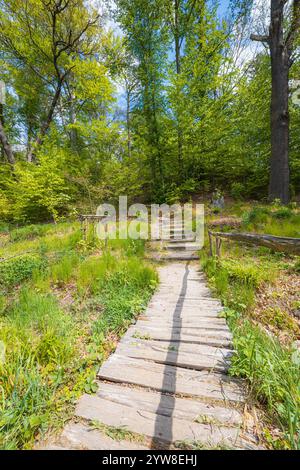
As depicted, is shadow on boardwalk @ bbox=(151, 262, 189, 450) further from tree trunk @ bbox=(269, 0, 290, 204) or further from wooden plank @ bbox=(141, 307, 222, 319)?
tree trunk @ bbox=(269, 0, 290, 204)

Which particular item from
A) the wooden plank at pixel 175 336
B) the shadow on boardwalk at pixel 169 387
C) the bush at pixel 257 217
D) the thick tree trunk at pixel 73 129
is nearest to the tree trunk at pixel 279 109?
the bush at pixel 257 217

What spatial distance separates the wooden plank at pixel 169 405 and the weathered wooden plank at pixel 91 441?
0.23 m

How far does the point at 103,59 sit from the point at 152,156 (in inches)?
279

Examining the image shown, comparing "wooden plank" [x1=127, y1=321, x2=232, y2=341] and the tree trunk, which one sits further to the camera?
the tree trunk

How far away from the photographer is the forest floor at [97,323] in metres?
1.34

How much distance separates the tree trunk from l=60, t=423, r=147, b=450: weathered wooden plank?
7.91 meters

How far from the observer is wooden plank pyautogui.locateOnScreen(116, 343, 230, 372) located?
172cm

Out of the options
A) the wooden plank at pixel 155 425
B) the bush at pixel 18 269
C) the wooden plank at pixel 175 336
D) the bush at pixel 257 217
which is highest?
the bush at pixel 257 217

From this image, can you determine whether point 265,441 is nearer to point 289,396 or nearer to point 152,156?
point 289,396

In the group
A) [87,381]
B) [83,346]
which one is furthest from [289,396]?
[83,346]

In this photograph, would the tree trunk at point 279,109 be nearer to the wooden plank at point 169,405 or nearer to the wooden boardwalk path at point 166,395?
the wooden boardwalk path at point 166,395

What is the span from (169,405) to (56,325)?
1.49 metres

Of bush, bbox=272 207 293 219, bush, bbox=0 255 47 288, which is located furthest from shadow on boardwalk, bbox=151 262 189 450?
bush, bbox=272 207 293 219

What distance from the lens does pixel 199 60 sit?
8.54 metres
